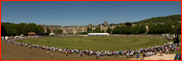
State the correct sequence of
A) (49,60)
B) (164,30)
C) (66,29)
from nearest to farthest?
(49,60)
(164,30)
(66,29)

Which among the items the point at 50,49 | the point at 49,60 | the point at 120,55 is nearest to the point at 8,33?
the point at 50,49

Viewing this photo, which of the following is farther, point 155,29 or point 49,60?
point 155,29

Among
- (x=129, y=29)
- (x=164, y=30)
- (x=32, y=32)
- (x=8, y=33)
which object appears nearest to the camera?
(x=8, y=33)

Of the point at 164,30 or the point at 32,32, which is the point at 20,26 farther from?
the point at 164,30

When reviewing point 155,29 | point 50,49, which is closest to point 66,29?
point 155,29

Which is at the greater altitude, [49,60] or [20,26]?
[20,26]

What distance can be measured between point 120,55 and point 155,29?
73.5m

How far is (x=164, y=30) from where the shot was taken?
262 ft

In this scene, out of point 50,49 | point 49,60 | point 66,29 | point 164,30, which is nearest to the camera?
point 49,60

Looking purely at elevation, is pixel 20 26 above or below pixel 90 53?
above

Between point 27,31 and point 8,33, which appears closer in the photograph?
point 8,33

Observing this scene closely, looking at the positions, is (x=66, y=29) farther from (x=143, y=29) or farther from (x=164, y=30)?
(x=164, y=30)

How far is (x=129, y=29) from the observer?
94688mm

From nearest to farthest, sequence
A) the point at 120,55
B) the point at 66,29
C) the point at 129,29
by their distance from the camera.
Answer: the point at 120,55 < the point at 129,29 < the point at 66,29
